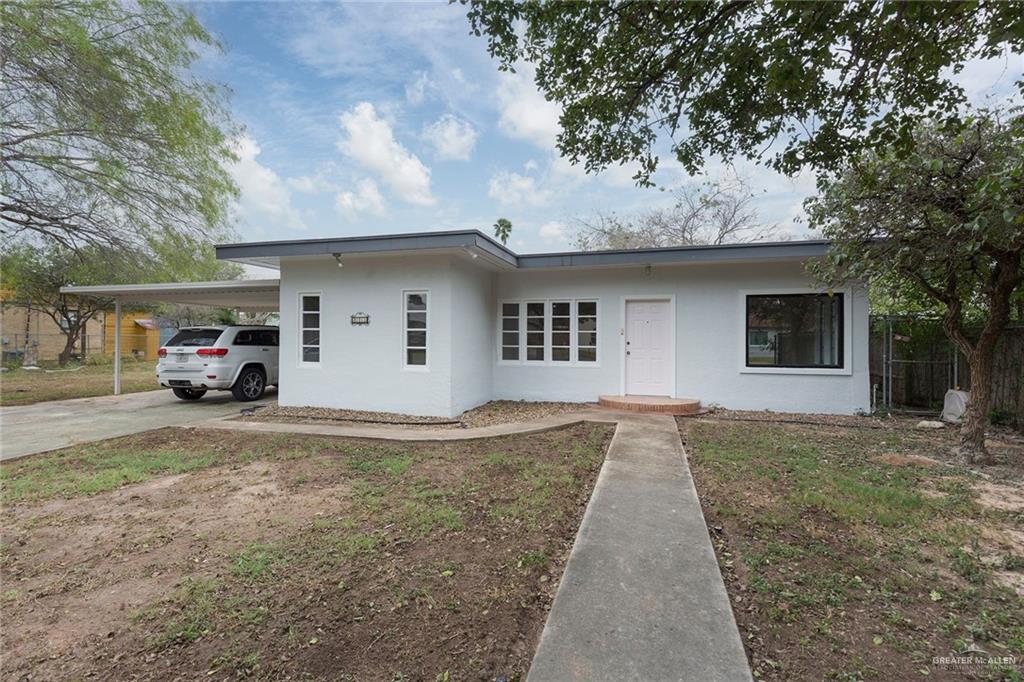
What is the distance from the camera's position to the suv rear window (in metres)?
9.24

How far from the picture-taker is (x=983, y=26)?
3330 millimetres

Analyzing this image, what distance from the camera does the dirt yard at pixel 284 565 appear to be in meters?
2.04

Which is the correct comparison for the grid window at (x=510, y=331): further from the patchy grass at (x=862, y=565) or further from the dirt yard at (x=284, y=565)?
the patchy grass at (x=862, y=565)

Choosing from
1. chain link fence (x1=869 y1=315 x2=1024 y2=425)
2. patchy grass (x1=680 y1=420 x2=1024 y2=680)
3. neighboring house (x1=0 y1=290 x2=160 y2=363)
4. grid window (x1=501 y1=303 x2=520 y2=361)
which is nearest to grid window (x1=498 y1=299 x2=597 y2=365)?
grid window (x1=501 y1=303 x2=520 y2=361)

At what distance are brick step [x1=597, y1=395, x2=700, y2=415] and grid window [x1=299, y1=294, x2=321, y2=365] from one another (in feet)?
17.7

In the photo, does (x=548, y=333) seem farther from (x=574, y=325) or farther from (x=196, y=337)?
(x=196, y=337)

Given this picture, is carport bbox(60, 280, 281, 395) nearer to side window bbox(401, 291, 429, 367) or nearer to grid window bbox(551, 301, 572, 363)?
side window bbox(401, 291, 429, 367)

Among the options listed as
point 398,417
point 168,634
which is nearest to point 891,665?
point 168,634

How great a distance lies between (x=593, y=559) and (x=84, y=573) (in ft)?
10.2

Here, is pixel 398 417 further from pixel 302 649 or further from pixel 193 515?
pixel 302 649

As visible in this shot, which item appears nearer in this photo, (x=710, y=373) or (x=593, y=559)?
(x=593, y=559)

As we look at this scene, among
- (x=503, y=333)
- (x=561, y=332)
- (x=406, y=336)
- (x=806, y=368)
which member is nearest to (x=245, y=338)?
(x=406, y=336)

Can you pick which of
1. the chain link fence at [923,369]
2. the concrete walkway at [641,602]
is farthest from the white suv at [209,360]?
the chain link fence at [923,369]

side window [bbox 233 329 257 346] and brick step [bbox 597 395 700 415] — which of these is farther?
side window [bbox 233 329 257 346]
